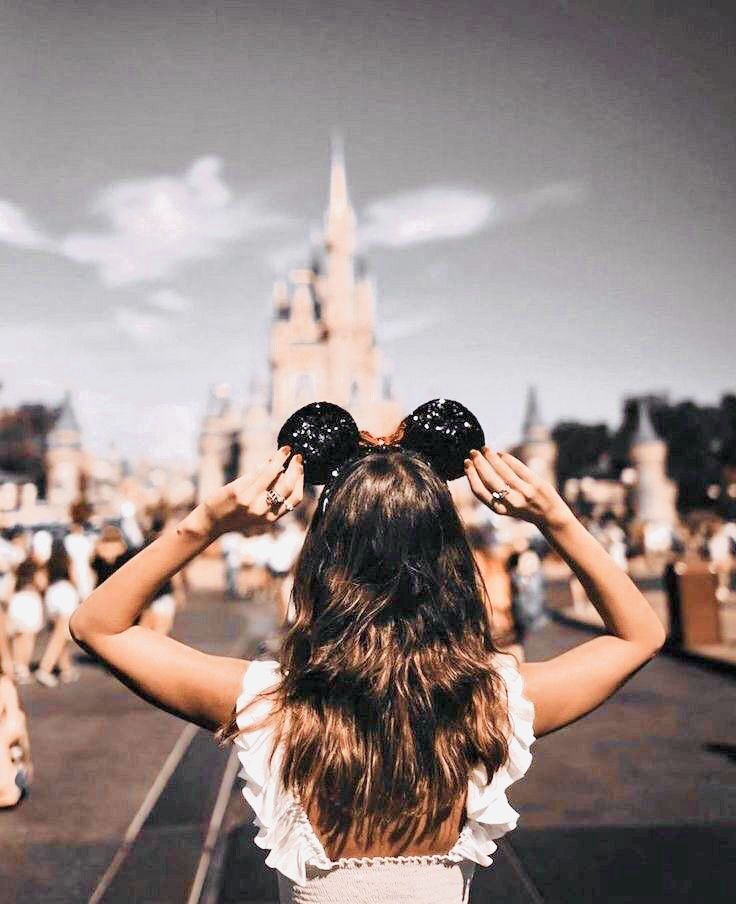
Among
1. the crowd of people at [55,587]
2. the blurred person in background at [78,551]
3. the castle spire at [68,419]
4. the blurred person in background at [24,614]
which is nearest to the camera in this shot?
the crowd of people at [55,587]

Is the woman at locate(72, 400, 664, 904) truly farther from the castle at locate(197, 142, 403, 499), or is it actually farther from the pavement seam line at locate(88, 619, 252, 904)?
the castle at locate(197, 142, 403, 499)

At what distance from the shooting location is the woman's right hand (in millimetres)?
1485

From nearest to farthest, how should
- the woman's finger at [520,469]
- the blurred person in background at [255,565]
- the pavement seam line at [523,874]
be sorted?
1. the woman's finger at [520,469]
2. the pavement seam line at [523,874]
3. the blurred person in background at [255,565]

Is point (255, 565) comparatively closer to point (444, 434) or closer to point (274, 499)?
point (444, 434)

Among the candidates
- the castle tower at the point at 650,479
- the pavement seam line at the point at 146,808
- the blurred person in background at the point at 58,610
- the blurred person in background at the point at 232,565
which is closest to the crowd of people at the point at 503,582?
the pavement seam line at the point at 146,808

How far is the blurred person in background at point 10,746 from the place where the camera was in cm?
463

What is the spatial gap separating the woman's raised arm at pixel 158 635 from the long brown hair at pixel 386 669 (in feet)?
0.27

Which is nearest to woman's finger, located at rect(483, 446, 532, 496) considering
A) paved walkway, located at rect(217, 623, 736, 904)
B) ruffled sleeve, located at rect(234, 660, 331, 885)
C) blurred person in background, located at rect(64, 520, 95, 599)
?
ruffled sleeve, located at rect(234, 660, 331, 885)

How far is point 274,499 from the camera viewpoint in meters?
1.43

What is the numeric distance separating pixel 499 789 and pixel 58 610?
8.50 meters

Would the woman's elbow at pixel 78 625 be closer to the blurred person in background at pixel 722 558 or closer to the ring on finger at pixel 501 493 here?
the ring on finger at pixel 501 493

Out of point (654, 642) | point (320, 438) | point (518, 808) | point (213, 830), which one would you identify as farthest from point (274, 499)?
point (518, 808)

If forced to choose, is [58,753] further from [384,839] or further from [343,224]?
[343,224]

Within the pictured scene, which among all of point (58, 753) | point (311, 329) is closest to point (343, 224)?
point (311, 329)
